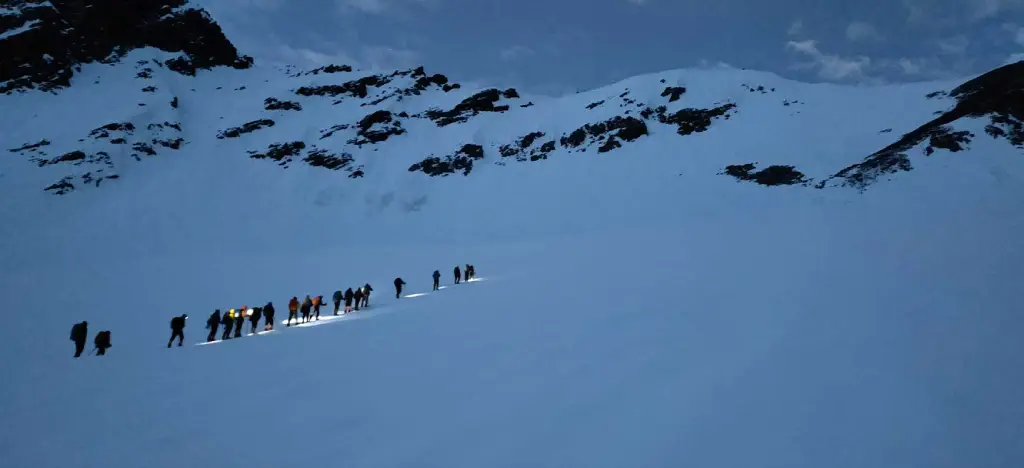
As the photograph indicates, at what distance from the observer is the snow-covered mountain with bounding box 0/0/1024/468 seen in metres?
5.23

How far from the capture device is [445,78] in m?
74.2

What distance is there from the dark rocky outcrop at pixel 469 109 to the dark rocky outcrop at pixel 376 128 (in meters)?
4.88

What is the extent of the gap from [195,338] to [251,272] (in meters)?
16.5

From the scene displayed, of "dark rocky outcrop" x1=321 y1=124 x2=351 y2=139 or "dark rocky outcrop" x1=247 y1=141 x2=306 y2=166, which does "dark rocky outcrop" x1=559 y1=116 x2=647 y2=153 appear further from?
"dark rocky outcrop" x1=247 y1=141 x2=306 y2=166

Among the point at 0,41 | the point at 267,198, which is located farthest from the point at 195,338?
the point at 0,41

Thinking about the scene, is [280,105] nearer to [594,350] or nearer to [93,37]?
[93,37]

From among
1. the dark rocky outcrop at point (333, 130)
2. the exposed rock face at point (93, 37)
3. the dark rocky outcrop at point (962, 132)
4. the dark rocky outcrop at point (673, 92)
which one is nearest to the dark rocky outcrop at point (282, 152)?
the dark rocky outcrop at point (333, 130)

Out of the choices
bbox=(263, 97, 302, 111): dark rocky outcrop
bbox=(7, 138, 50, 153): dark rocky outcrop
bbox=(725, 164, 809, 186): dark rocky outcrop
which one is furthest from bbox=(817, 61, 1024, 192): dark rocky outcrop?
bbox=(7, 138, 50, 153): dark rocky outcrop

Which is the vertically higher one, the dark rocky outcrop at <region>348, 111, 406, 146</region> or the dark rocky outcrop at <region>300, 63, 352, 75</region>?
the dark rocky outcrop at <region>300, 63, 352, 75</region>

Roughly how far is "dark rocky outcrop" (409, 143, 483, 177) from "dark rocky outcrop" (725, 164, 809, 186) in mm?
25858

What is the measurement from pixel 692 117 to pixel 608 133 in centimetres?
893

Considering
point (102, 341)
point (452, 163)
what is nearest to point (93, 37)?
point (452, 163)

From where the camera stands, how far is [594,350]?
7648mm

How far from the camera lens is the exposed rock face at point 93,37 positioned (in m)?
57.4
